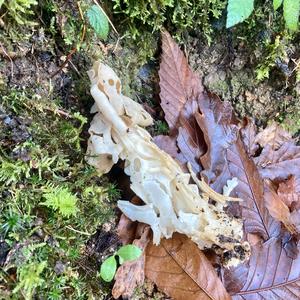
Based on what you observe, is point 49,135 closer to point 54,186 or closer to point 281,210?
point 54,186

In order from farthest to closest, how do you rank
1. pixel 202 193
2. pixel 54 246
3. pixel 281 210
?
pixel 281 210
pixel 202 193
pixel 54 246

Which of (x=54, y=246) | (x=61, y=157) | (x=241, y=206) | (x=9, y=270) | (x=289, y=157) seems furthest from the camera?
(x=289, y=157)

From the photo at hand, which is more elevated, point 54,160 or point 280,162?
point 54,160

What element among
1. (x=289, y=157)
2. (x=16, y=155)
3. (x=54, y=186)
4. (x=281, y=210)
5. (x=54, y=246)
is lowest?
(x=281, y=210)

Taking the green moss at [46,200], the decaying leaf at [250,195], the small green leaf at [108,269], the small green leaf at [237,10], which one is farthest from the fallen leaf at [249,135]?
the small green leaf at [108,269]

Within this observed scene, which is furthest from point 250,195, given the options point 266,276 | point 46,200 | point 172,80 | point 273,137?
point 46,200

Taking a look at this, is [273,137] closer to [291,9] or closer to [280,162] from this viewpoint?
[280,162]

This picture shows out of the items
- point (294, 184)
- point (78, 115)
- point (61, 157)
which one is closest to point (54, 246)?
point (61, 157)
